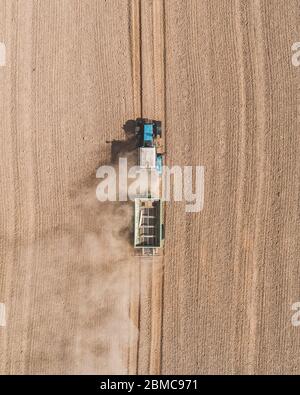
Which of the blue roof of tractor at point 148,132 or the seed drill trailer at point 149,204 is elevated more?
the blue roof of tractor at point 148,132

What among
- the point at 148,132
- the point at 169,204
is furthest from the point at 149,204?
the point at 148,132

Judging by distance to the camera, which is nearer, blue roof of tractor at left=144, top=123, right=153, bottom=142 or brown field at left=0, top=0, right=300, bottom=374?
blue roof of tractor at left=144, top=123, right=153, bottom=142

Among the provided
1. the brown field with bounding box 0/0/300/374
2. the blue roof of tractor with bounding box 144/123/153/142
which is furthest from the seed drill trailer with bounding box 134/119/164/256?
the brown field with bounding box 0/0/300/374

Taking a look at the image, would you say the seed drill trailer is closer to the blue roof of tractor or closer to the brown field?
the blue roof of tractor

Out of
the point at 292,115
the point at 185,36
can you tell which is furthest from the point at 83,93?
the point at 292,115

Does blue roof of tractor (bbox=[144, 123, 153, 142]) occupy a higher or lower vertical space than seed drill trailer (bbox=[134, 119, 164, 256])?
higher

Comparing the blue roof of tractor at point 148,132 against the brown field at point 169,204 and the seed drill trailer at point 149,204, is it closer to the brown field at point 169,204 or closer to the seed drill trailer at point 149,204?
the seed drill trailer at point 149,204

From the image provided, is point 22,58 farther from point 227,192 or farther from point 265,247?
point 265,247

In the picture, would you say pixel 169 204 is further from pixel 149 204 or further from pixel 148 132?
pixel 148 132

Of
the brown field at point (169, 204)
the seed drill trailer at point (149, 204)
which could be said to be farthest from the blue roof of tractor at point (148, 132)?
the brown field at point (169, 204)
